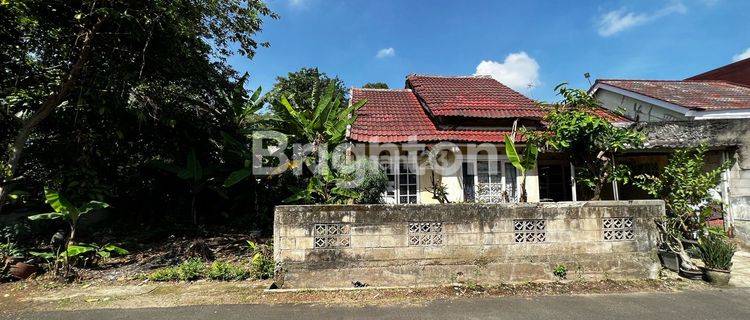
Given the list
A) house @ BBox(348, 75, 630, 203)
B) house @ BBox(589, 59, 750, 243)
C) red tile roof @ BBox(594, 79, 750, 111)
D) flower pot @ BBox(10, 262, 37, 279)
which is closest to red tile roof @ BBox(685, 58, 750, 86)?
red tile roof @ BBox(594, 79, 750, 111)

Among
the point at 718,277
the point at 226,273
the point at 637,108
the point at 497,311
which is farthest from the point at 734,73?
the point at 226,273

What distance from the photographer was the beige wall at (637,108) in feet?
31.1

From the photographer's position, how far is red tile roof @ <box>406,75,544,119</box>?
359 inches

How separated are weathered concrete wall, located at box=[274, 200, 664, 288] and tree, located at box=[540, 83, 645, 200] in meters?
0.92

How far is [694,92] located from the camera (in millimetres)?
10469

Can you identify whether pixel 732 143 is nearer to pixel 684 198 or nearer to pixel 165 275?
pixel 684 198

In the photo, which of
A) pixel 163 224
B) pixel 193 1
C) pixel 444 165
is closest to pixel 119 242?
pixel 163 224

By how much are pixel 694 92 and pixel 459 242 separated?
1002 cm

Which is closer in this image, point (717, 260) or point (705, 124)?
point (717, 260)

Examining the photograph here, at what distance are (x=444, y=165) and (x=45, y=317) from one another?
7277 millimetres

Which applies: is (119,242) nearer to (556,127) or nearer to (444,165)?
(444,165)

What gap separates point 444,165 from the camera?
8711 millimetres

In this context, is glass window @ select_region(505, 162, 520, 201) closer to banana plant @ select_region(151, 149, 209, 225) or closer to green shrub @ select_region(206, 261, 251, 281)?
green shrub @ select_region(206, 261, 251, 281)

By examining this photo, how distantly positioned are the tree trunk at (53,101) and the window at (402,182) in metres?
6.02
